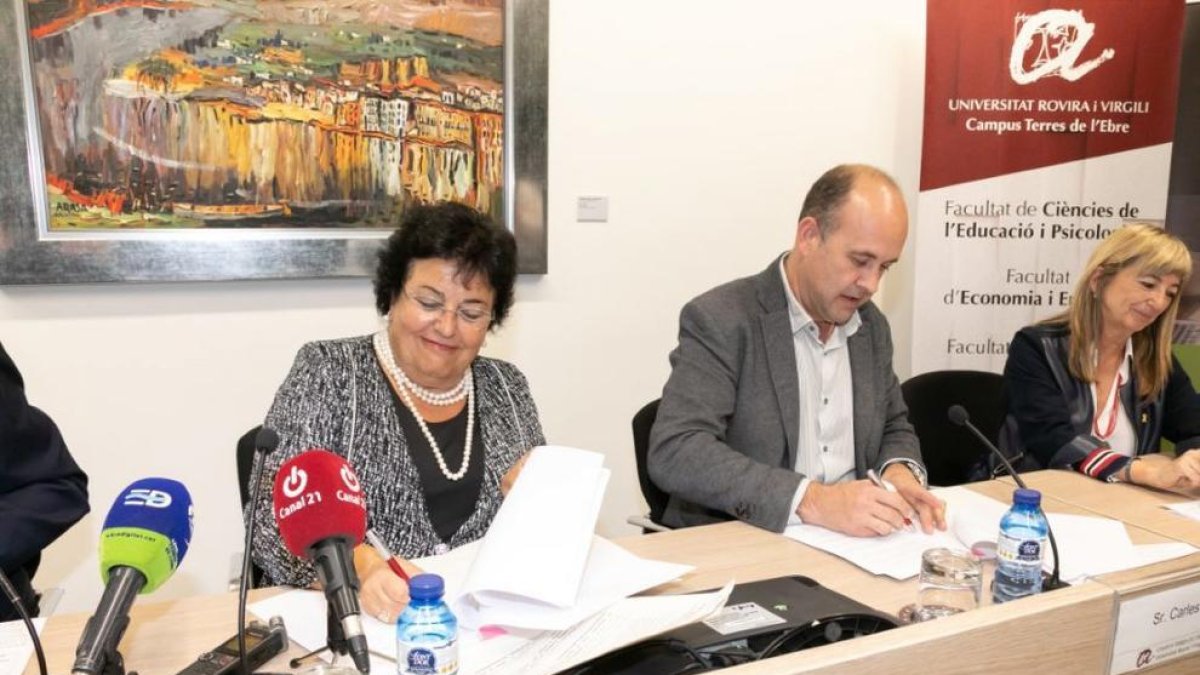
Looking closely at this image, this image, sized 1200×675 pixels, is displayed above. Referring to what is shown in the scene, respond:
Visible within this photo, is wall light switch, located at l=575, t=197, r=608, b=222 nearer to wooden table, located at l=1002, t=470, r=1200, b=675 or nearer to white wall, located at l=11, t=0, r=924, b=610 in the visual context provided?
white wall, located at l=11, t=0, r=924, b=610

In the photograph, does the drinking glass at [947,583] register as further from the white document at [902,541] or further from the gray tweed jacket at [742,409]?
the gray tweed jacket at [742,409]

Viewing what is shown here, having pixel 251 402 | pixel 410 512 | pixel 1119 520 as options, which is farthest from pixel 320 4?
pixel 1119 520

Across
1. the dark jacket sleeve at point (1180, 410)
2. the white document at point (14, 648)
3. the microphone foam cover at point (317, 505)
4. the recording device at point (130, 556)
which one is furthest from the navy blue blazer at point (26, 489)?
the dark jacket sleeve at point (1180, 410)

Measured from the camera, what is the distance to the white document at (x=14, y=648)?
125 centimetres

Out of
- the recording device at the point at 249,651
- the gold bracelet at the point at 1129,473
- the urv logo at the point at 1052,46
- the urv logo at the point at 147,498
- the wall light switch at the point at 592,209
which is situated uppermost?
the urv logo at the point at 1052,46

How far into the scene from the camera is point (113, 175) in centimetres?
264

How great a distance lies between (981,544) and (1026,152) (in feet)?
7.38

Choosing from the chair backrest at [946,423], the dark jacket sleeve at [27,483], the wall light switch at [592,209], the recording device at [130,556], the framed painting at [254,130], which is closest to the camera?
the recording device at [130,556]

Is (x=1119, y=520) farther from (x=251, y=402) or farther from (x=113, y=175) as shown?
(x=113, y=175)

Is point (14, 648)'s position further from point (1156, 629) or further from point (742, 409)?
point (1156, 629)

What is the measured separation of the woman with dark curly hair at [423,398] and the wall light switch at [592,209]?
134cm

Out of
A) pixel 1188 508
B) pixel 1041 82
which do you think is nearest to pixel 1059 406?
pixel 1188 508

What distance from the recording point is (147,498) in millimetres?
1063

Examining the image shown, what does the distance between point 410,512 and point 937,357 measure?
2.46m
